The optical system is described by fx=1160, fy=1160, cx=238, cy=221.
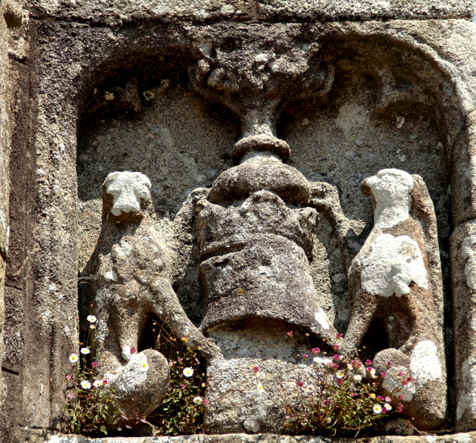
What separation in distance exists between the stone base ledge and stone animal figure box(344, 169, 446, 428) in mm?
152

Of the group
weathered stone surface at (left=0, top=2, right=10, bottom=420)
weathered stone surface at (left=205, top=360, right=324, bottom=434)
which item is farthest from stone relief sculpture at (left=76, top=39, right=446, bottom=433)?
weathered stone surface at (left=0, top=2, right=10, bottom=420)

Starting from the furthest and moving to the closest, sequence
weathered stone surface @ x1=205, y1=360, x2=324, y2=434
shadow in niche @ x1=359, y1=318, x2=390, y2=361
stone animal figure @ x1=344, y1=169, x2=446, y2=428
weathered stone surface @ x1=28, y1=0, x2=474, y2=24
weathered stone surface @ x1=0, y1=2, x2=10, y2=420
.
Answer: weathered stone surface @ x1=28, y1=0, x2=474, y2=24, shadow in niche @ x1=359, y1=318, x2=390, y2=361, stone animal figure @ x1=344, y1=169, x2=446, y2=428, weathered stone surface @ x1=205, y1=360, x2=324, y2=434, weathered stone surface @ x1=0, y1=2, x2=10, y2=420

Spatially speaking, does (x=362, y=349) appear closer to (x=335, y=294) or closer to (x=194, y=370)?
(x=335, y=294)

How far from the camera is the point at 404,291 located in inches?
187

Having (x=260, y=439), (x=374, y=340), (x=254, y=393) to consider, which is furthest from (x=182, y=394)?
(x=374, y=340)

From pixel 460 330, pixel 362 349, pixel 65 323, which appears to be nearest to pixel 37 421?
pixel 65 323

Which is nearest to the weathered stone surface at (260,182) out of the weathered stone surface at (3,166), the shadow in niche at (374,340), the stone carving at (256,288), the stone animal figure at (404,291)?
the stone carving at (256,288)

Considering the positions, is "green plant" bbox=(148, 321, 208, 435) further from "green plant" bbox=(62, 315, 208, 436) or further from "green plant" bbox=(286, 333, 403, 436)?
"green plant" bbox=(286, 333, 403, 436)

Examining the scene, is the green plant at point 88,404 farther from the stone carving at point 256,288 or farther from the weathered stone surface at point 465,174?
the weathered stone surface at point 465,174

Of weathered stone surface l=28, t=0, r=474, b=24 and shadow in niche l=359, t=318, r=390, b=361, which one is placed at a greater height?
weathered stone surface l=28, t=0, r=474, b=24

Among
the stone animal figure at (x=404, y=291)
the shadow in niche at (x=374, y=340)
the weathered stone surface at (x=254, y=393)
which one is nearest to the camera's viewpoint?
the weathered stone surface at (x=254, y=393)

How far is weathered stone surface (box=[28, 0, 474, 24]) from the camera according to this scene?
521 centimetres

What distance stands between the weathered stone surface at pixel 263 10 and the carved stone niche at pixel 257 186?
0.06m

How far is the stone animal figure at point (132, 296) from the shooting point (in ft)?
14.7
